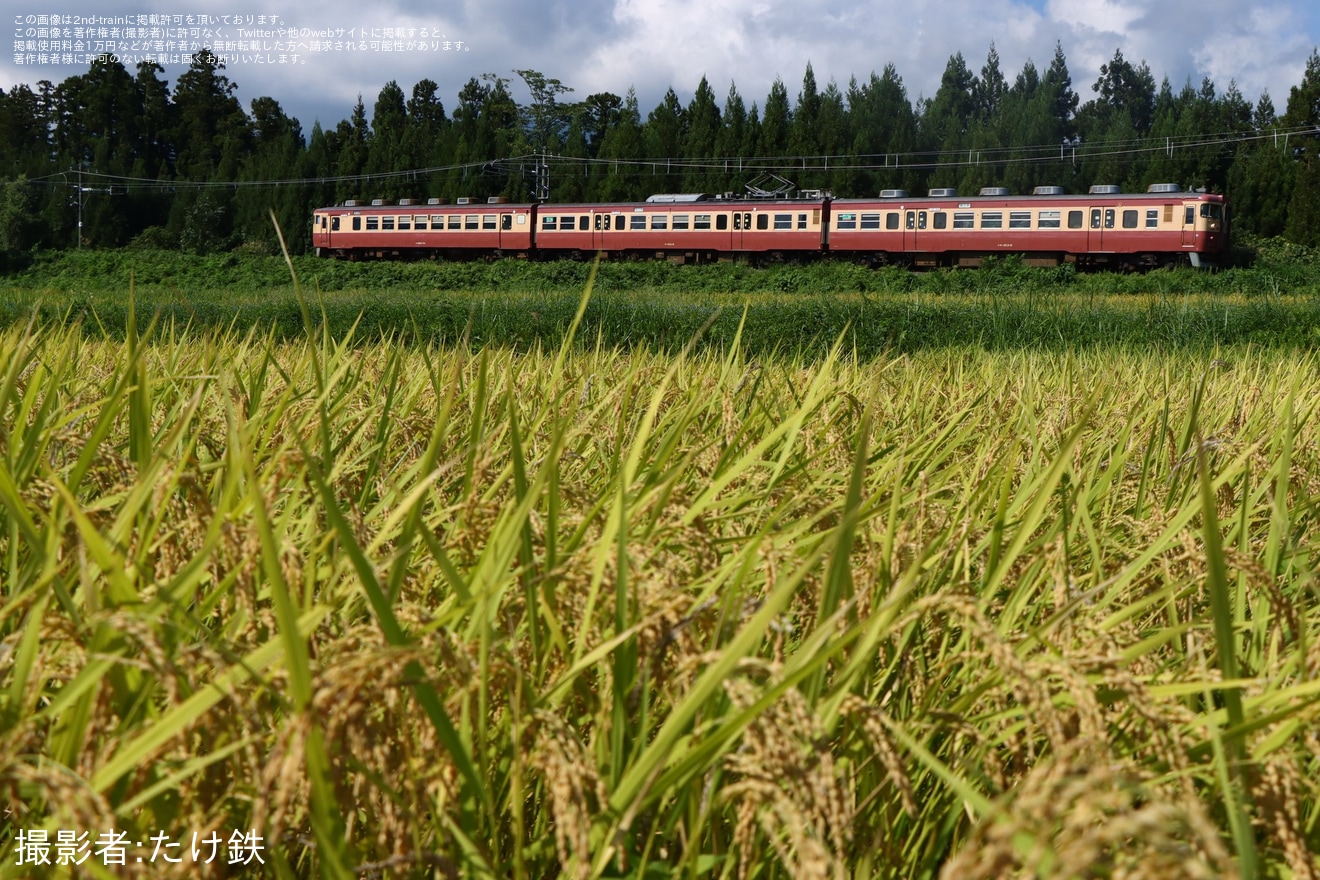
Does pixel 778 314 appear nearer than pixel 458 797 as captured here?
No

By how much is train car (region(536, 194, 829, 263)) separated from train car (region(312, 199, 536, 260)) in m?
1.05

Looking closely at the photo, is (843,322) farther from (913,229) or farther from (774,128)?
(774,128)

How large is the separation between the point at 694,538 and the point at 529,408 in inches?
64.0

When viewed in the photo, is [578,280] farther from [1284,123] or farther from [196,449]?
[1284,123]

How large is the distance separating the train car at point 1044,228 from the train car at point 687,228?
1173mm

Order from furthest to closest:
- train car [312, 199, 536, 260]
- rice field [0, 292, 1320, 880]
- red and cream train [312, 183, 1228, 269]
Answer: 1. train car [312, 199, 536, 260]
2. red and cream train [312, 183, 1228, 269]
3. rice field [0, 292, 1320, 880]

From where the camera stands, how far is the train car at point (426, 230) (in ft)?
116

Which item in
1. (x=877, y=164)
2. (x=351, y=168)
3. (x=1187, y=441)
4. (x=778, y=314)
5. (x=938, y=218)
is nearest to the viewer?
(x=1187, y=441)

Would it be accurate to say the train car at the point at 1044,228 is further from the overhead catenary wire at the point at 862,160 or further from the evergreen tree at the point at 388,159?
the evergreen tree at the point at 388,159

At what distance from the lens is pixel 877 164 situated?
5188cm

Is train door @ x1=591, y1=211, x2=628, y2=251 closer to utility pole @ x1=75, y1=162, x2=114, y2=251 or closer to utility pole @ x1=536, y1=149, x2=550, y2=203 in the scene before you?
utility pole @ x1=536, y1=149, x2=550, y2=203

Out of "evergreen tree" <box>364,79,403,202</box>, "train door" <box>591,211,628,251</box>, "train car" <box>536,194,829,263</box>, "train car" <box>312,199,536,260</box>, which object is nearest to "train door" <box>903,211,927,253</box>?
"train car" <box>536,194,829,263</box>

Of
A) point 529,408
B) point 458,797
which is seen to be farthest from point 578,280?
point 458,797

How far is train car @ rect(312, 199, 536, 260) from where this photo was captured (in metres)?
35.4
